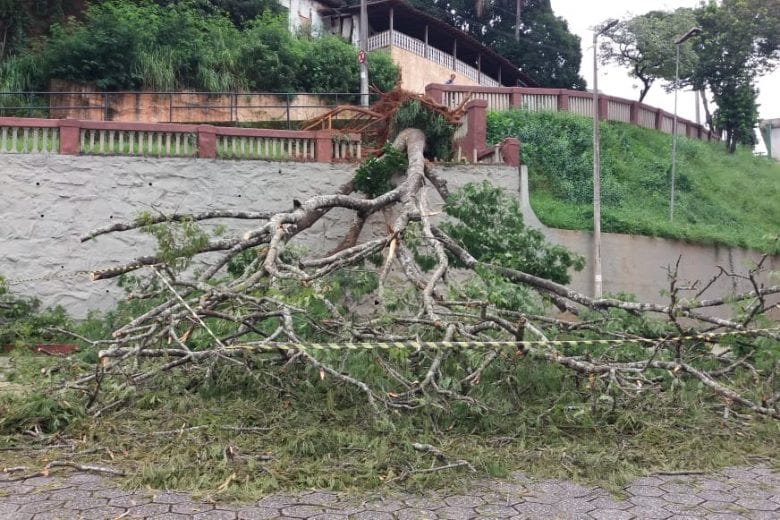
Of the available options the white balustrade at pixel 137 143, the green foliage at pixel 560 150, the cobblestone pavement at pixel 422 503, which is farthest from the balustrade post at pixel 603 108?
the cobblestone pavement at pixel 422 503

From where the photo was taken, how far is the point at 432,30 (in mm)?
24922

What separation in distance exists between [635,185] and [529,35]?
1616cm

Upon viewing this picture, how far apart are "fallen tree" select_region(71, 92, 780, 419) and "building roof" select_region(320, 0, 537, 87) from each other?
16984 millimetres

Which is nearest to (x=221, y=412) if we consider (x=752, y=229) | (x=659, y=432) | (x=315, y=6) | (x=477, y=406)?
(x=477, y=406)

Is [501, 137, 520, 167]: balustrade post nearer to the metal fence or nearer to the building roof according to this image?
the metal fence

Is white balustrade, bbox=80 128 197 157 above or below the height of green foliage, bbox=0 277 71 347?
above

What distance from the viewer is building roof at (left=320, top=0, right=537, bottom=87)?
23.4 metres

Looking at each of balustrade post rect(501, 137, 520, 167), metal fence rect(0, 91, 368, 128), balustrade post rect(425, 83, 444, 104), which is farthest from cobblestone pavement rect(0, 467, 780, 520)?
balustrade post rect(425, 83, 444, 104)

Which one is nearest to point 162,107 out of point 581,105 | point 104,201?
point 104,201

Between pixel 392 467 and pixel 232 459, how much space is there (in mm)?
903

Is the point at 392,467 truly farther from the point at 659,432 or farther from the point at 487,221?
the point at 487,221

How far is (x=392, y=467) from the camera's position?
12.5 feet

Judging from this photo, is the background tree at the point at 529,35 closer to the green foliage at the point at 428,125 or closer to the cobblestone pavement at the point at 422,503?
the green foliage at the point at 428,125

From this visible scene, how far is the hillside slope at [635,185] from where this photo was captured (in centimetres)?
1338
